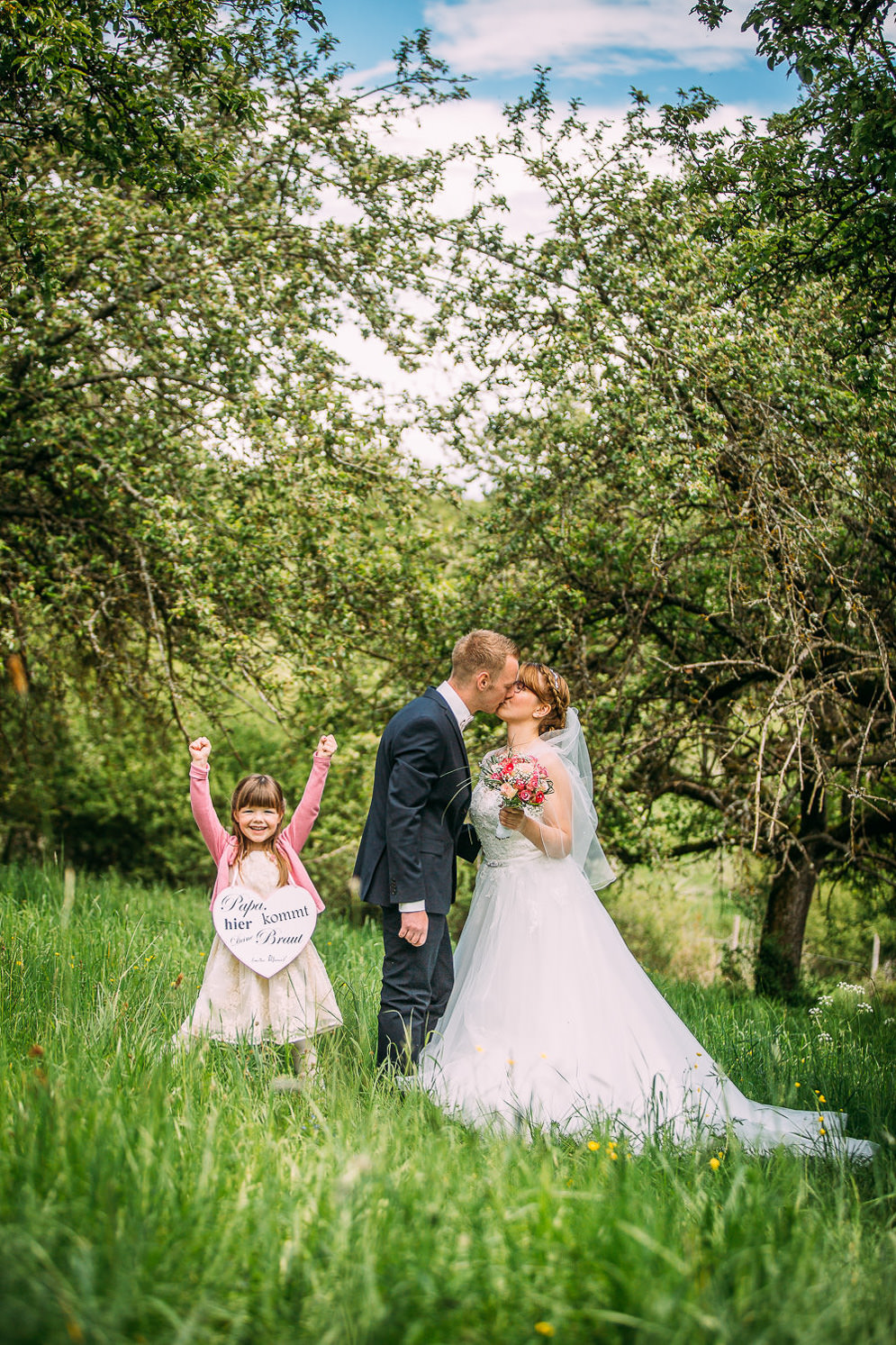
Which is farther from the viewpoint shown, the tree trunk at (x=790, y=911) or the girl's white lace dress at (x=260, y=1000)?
the tree trunk at (x=790, y=911)

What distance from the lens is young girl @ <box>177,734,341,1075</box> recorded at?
428 centimetres

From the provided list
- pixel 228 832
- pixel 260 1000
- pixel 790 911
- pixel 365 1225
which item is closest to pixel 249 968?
pixel 260 1000

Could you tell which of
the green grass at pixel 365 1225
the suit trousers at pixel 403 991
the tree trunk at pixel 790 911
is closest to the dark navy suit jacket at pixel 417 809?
the suit trousers at pixel 403 991

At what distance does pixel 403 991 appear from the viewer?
4.45 metres

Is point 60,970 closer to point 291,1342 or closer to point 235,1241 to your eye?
point 235,1241

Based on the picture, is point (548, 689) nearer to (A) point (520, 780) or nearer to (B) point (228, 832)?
(A) point (520, 780)

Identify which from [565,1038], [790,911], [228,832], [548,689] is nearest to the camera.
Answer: [565,1038]

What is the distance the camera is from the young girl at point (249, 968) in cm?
428

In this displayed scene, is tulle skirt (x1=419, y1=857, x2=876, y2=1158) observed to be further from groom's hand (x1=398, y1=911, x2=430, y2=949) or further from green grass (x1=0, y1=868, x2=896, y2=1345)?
groom's hand (x1=398, y1=911, x2=430, y2=949)

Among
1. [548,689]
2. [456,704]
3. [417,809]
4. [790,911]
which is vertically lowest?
[790,911]

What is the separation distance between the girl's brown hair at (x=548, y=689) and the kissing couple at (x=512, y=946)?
1cm

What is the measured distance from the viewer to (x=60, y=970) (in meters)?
4.89

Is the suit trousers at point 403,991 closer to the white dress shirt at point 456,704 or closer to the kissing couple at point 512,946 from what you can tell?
the kissing couple at point 512,946

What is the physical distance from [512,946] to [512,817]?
0.58 meters
